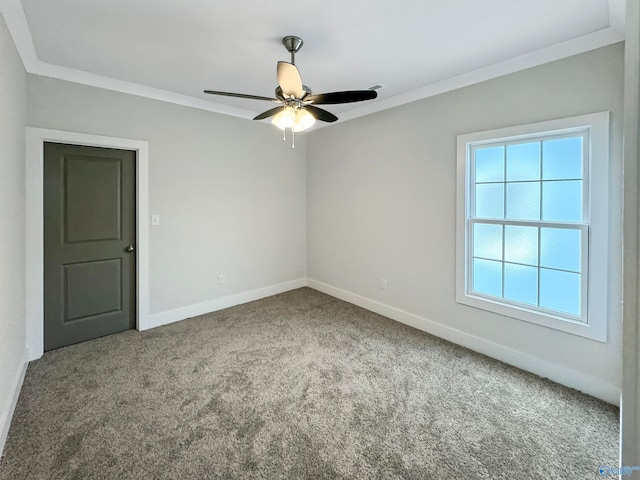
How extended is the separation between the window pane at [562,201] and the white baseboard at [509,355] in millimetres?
1198

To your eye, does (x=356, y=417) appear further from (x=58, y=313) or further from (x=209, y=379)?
(x=58, y=313)

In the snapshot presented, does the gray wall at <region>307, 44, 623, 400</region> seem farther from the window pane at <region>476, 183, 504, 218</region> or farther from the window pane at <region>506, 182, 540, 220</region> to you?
the window pane at <region>506, 182, 540, 220</region>

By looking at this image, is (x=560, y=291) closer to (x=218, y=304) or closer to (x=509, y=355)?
(x=509, y=355)

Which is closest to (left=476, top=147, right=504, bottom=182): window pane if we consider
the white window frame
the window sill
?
the white window frame

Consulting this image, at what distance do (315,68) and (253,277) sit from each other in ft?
9.25

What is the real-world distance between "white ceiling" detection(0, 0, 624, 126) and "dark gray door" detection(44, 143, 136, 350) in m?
0.80

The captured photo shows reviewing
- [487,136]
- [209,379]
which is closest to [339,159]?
[487,136]

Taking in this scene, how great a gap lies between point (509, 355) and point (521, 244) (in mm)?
1000

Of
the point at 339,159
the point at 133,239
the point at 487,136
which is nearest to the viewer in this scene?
the point at 487,136

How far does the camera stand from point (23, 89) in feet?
8.48

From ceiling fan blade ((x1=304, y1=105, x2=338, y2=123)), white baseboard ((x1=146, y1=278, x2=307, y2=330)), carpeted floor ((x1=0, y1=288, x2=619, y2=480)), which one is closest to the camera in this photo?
carpeted floor ((x1=0, y1=288, x2=619, y2=480))

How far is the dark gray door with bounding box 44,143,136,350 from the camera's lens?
293 cm

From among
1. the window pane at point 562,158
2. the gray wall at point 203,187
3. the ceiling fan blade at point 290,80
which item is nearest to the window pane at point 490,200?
the window pane at point 562,158

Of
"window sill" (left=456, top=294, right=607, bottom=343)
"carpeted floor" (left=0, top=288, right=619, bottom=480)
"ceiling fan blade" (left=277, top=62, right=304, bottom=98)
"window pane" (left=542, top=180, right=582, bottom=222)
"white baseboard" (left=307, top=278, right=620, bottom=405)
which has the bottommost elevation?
"carpeted floor" (left=0, top=288, right=619, bottom=480)
